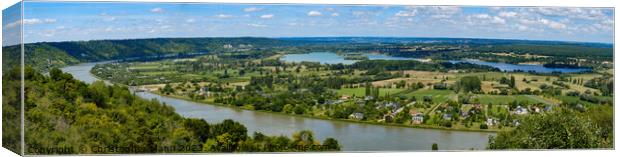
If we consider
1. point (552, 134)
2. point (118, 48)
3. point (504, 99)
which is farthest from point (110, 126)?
point (552, 134)

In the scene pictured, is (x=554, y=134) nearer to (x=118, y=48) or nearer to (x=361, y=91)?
(x=361, y=91)

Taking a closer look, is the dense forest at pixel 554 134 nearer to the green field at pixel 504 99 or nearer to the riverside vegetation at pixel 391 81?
the riverside vegetation at pixel 391 81

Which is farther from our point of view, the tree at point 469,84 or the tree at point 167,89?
the tree at point 469,84

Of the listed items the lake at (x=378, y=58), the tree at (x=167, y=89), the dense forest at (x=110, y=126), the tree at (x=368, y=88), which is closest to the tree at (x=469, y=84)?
the lake at (x=378, y=58)

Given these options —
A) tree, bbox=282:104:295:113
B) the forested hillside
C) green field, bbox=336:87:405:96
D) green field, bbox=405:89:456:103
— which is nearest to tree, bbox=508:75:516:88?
green field, bbox=405:89:456:103

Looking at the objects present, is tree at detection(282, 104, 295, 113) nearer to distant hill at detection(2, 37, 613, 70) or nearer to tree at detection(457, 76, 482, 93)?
distant hill at detection(2, 37, 613, 70)

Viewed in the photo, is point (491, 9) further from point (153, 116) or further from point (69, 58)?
point (69, 58)
